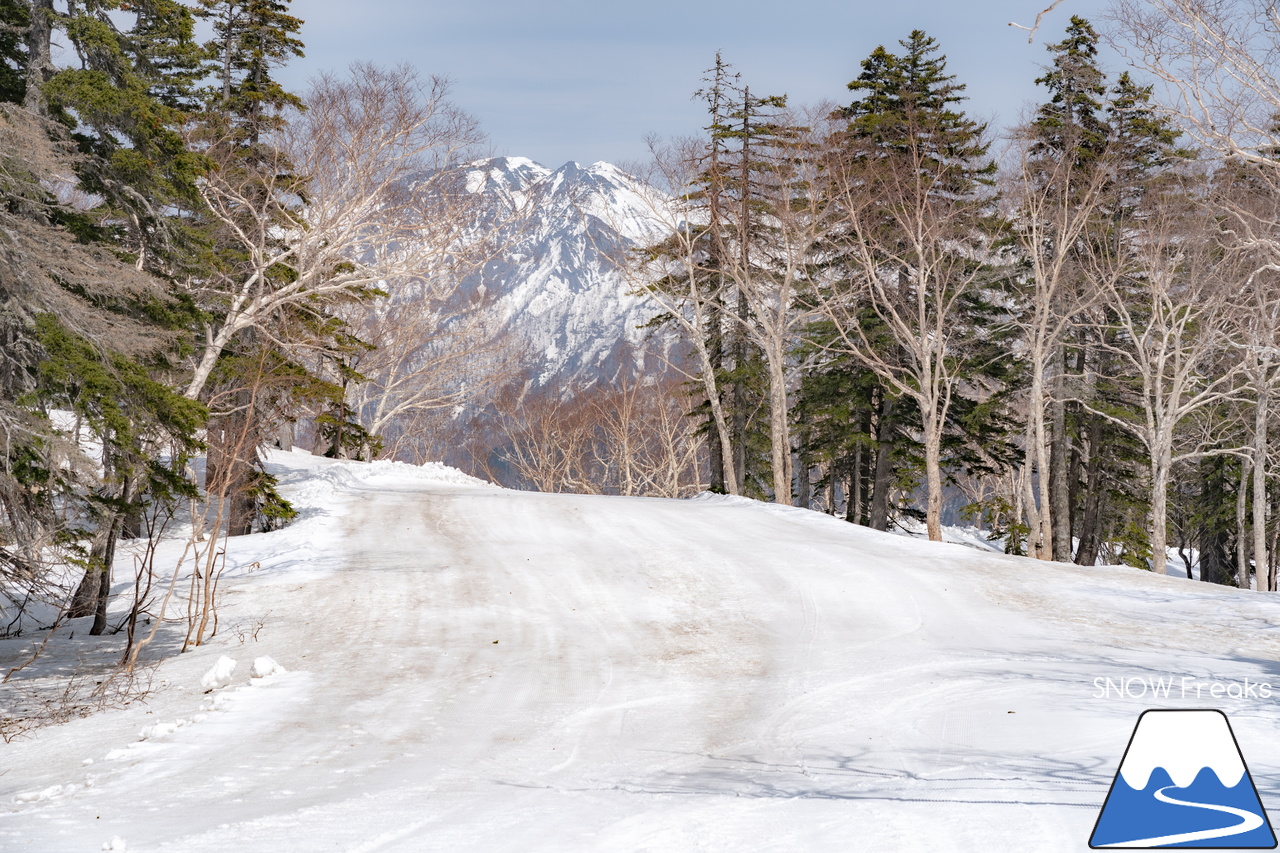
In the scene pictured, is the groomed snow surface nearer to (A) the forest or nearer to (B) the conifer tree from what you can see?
(A) the forest

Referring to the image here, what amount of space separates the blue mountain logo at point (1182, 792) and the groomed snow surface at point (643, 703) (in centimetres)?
103

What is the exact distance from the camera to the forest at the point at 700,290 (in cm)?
945

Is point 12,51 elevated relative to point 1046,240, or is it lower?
lower

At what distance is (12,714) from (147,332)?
408cm

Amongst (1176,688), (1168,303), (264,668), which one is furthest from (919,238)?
(264,668)

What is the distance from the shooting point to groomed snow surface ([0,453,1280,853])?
4.86 meters

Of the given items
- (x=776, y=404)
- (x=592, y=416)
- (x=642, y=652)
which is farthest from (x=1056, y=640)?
(x=592, y=416)

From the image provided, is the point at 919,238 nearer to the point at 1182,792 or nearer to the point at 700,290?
the point at 700,290

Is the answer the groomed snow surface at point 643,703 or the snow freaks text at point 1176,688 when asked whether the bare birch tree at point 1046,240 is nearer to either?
the groomed snow surface at point 643,703

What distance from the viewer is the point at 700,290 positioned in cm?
2753

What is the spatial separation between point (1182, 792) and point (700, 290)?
2495 cm

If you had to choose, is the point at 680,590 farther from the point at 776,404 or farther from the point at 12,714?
the point at 776,404

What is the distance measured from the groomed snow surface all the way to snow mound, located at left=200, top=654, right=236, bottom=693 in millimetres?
166

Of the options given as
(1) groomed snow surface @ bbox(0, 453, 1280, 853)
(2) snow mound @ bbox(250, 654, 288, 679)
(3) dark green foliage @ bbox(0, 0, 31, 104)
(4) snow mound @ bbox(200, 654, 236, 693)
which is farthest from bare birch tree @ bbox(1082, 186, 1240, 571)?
(3) dark green foliage @ bbox(0, 0, 31, 104)
